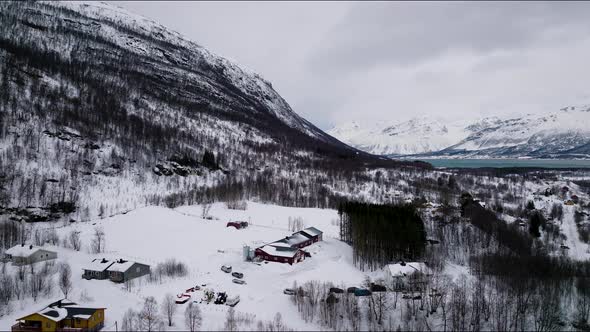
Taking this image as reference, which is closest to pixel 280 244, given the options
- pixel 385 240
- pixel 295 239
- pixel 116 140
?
pixel 295 239

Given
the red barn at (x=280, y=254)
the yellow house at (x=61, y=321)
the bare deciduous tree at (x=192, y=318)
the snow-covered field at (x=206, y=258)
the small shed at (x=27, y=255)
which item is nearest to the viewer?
the yellow house at (x=61, y=321)

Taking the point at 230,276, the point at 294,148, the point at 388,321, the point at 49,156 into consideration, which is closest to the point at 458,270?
the point at 388,321

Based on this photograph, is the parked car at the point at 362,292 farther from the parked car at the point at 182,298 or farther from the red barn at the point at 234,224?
the red barn at the point at 234,224

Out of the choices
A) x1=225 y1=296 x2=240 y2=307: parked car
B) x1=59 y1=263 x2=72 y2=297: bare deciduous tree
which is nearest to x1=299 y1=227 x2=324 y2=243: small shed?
x1=225 y1=296 x2=240 y2=307: parked car

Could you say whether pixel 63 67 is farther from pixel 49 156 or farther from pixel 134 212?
pixel 134 212

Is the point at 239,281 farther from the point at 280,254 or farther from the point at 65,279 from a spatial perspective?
the point at 65,279

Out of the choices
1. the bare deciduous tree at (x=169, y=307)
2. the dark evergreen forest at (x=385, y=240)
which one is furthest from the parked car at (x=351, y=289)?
the bare deciduous tree at (x=169, y=307)
